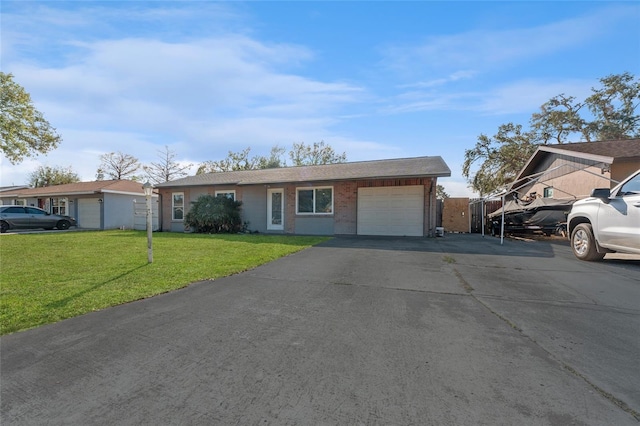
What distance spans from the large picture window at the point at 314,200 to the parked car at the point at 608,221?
30.7 feet

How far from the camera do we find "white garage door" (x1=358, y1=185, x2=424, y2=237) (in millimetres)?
13445

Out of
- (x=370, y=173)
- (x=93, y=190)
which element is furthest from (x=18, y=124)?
(x=370, y=173)

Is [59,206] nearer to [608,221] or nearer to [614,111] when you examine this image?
[608,221]

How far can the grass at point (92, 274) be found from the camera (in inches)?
161

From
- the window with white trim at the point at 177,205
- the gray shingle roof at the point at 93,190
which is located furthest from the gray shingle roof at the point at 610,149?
the gray shingle roof at the point at 93,190

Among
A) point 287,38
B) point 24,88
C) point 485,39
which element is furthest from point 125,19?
point 24,88

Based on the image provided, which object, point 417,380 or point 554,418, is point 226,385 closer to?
point 417,380

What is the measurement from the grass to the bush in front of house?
19.6ft

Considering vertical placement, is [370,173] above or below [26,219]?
above

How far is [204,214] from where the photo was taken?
51.3ft

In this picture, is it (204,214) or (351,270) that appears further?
(204,214)

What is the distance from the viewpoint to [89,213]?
76.9 ft

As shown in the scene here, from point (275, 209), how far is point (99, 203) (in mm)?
15764

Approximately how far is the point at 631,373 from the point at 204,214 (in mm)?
15744
